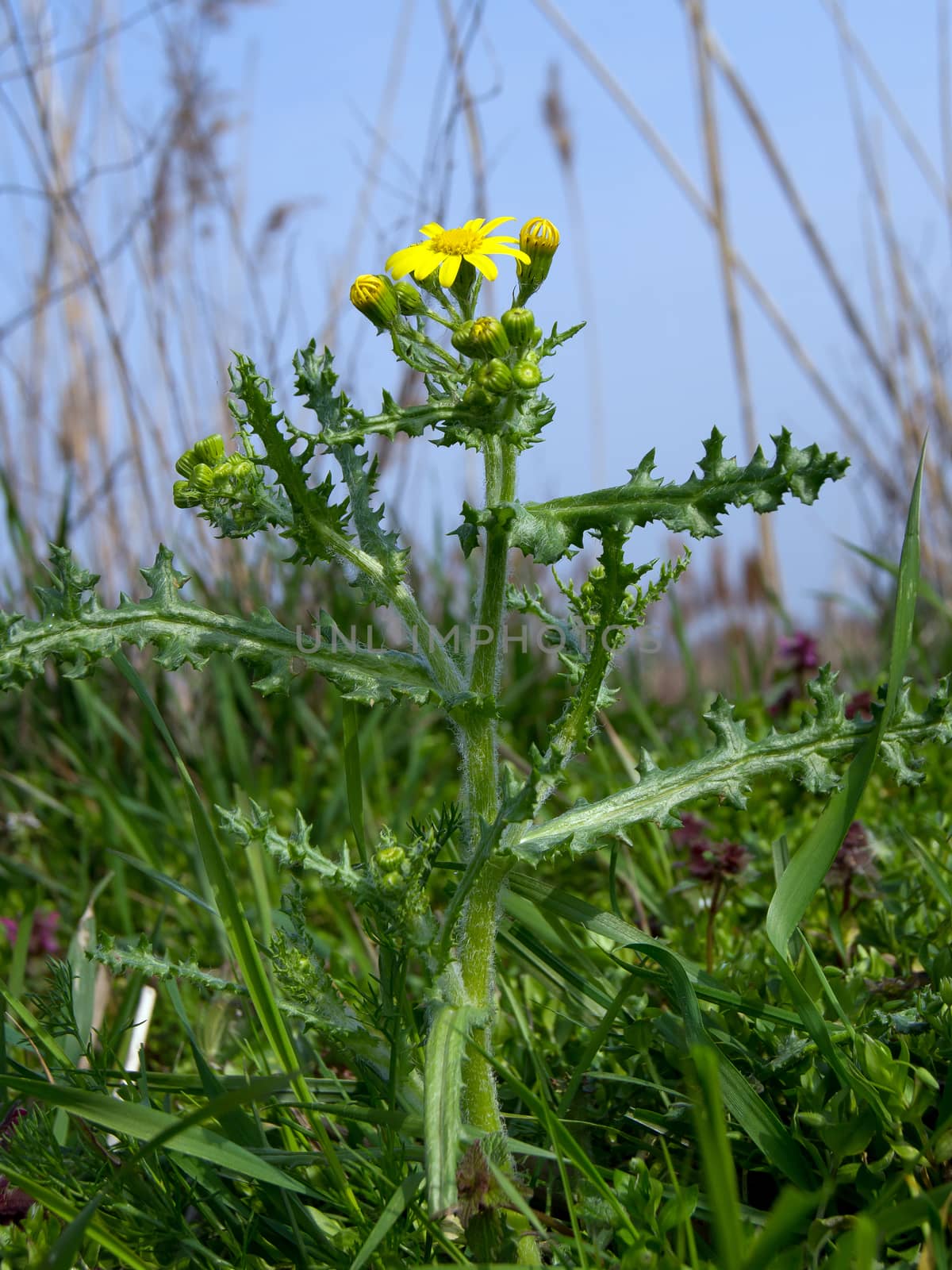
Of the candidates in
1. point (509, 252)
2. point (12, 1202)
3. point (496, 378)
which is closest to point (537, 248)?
point (509, 252)

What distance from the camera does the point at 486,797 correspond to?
4.51 feet

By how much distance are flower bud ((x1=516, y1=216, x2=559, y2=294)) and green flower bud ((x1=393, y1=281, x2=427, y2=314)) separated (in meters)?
0.13

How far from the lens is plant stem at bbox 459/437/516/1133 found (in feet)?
4.39

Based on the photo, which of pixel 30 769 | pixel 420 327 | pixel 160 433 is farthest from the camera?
pixel 160 433

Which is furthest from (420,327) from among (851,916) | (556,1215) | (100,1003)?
(100,1003)

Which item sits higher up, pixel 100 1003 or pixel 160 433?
pixel 160 433

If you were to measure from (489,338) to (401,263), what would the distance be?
0.57 feet

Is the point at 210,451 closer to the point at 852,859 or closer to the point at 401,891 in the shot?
the point at 401,891

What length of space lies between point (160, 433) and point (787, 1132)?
3.09 metres

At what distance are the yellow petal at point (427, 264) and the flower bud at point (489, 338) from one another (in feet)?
0.37

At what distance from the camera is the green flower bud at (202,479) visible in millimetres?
1343

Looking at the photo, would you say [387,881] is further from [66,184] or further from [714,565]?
[714,565]

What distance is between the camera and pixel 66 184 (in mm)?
3830

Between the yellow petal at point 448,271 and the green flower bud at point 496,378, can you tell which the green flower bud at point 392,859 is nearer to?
the green flower bud at point 496,378
